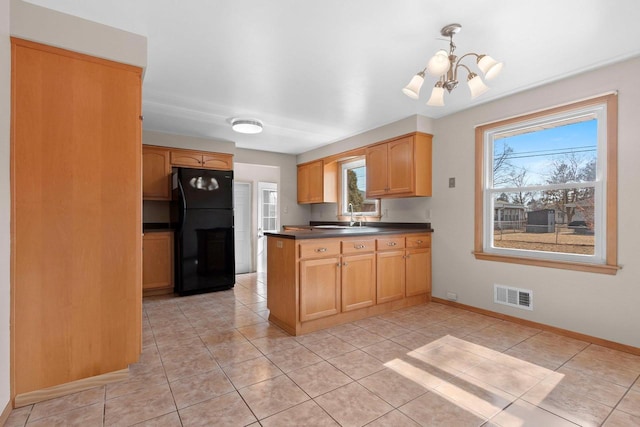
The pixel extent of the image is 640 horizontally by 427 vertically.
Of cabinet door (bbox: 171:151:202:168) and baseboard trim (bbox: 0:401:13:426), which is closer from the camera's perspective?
baseboard trim (bbox: 0:401:13:426)

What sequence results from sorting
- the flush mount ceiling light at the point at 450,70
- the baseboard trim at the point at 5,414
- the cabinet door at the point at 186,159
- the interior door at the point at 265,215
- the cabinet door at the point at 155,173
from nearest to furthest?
the baseboard trim at the point at 5,414, the flush mount ceiling light at the point at 450,70, the cabinet door at the point at 155,173, the cabinet door at the point at 186,159, the interior door at the point at 265,215

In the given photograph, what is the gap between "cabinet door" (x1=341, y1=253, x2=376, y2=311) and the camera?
3076 millimetres

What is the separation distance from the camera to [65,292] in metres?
1.85

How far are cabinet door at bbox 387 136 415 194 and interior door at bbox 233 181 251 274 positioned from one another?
9.49 feet

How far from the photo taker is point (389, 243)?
11.3 feet

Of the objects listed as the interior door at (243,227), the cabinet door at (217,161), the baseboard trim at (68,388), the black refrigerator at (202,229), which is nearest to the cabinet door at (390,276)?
the black refrigerator at (202,229)

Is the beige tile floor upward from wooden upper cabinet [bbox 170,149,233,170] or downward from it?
downward

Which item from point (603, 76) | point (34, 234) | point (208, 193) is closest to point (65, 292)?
point (34, 234)

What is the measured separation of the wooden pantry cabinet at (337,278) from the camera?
9.18ft

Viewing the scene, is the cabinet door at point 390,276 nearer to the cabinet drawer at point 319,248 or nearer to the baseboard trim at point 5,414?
the cabinet drawer at point 319,248

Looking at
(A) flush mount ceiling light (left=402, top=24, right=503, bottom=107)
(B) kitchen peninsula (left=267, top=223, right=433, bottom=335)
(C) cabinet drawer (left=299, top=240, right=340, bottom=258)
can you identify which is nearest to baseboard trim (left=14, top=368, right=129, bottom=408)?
(B) kitchen peninsula (left=267, top=223, right=433, bottom=335)

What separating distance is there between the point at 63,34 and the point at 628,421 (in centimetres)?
385

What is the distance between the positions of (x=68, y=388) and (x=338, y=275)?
214cm

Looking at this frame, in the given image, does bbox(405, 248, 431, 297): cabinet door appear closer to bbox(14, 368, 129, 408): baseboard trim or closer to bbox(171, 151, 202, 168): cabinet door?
bbox(14, 368, 129, 408): baseboard trim
